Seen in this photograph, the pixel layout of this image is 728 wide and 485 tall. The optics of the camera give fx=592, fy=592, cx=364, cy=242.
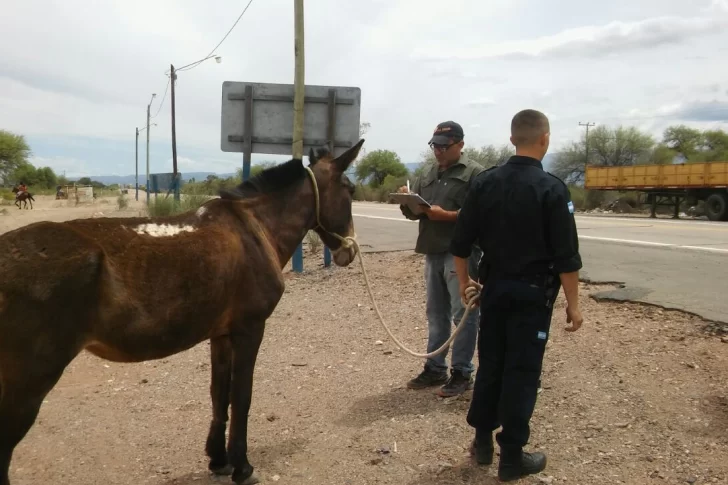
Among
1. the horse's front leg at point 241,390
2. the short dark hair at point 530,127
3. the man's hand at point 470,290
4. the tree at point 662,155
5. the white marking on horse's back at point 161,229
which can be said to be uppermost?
the tree at point 662,155

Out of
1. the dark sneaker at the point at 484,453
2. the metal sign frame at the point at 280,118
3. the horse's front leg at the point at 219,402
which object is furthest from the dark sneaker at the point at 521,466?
the metal sign frame at the point at 280,118

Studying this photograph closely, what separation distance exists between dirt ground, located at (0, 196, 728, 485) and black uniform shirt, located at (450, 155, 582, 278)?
1.30m

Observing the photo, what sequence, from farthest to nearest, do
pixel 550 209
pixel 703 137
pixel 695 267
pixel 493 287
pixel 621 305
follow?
1. pixel 703 137
2. pixel 695 267
3. pixel 621 305
4. pixel 493 287
5. pixel 550 209

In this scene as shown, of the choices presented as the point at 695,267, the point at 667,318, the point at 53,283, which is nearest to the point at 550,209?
the point at 53,283

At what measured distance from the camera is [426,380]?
4.97m

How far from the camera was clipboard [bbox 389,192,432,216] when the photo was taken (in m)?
4.37

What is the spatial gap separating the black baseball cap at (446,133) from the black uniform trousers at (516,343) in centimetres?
151

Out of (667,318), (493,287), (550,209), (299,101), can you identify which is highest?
(299,101)

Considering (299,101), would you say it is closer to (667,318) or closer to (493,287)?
(667,318)

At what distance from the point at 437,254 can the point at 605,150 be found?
2181 inches

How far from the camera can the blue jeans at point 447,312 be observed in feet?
15.4

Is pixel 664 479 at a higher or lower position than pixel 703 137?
lower

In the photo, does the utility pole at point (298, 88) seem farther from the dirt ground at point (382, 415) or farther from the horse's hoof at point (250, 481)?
the horse's hoof at point (250, 481)

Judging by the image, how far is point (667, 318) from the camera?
20.7ft
